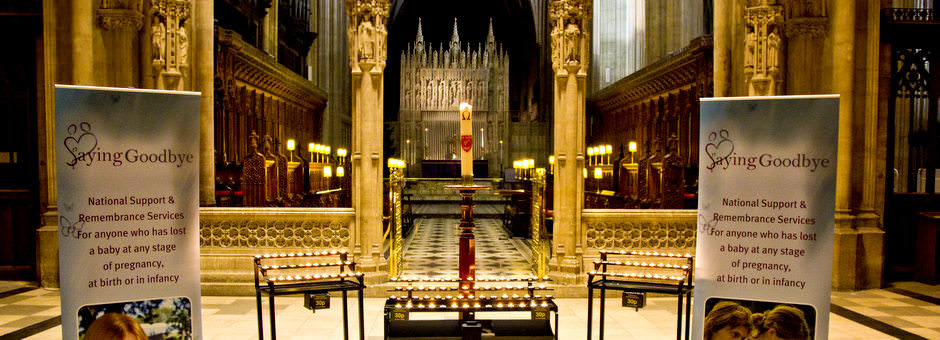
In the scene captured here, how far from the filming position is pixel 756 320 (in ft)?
11.3

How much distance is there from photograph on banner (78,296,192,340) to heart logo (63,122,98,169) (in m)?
0.83

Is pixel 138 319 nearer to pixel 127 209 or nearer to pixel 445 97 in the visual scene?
pixel 127 209

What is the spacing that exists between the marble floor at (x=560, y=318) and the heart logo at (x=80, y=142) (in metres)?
3.05

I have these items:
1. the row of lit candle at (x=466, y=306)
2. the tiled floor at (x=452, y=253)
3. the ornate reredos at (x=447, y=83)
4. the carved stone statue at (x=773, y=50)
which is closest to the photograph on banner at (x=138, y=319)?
the row of lit candle at (x=466, y=306)

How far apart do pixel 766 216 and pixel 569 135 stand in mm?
4298

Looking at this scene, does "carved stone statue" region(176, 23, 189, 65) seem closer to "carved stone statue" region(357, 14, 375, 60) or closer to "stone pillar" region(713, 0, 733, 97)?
"carved stone statue" region(357, 14, 375, 60)

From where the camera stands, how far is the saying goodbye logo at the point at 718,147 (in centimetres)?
340

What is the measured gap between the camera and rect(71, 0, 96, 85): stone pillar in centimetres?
762

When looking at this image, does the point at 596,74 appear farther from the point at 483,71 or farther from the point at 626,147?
the point at 483,71

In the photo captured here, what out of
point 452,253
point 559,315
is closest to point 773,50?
point 559,315

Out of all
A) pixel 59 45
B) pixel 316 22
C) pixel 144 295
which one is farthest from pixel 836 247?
pixel 316 22

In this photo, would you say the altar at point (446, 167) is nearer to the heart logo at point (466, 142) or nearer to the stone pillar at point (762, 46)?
the stone pillar at point (762, 46)

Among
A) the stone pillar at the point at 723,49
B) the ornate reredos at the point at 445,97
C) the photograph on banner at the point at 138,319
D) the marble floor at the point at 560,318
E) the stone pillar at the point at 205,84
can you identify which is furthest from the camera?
the ornate reredos at the point at 445,97

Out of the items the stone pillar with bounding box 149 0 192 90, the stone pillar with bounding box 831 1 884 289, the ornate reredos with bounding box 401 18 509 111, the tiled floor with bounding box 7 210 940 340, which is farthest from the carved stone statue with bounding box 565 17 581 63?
the ornate reredos with bounding box 401 18 509 111
